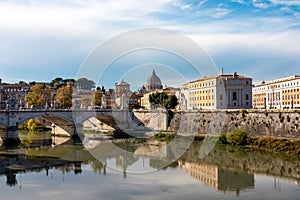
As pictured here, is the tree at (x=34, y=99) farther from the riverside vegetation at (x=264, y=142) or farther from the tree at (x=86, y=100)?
the riverside vegetation at (x=264, y=142)

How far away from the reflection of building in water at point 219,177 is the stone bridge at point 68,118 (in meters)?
10.3

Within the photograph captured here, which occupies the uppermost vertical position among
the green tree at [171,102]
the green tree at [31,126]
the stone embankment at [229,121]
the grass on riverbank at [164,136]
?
the green tree at [171,102]

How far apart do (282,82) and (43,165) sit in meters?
22.8

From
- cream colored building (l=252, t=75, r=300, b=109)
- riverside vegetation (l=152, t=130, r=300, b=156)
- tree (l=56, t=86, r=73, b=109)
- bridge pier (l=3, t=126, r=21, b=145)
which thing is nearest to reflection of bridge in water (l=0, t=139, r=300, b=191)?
riverside vegetation (l=152, t=130, r=300, b=156)

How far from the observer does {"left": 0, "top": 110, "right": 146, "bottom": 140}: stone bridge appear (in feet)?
66.4

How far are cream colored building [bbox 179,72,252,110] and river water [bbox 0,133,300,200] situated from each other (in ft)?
34.8

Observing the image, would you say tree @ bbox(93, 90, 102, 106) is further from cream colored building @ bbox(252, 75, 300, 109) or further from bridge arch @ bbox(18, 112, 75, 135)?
cream colored building @ bbox(252, 75, 300, 109)

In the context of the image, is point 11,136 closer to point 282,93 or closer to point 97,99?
point 97,99

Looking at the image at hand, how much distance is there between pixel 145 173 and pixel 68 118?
461 inches

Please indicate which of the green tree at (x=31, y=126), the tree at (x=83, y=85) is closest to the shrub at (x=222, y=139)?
the green tree at (x=31, y=126)

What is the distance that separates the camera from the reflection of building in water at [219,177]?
10.8 metres

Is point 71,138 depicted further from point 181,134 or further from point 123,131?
point 181,134

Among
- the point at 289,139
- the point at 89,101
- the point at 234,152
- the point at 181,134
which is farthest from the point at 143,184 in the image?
the point at 89,101

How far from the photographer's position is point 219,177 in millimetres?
12070
